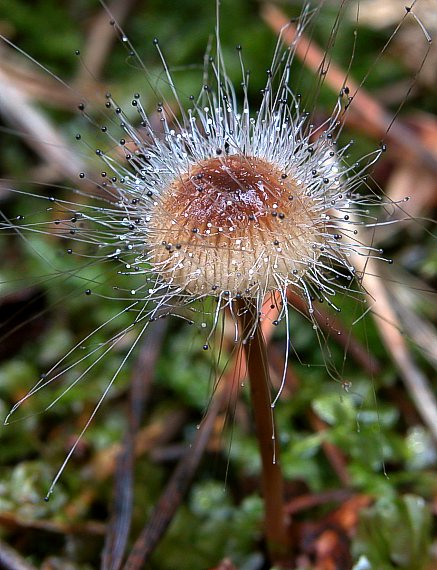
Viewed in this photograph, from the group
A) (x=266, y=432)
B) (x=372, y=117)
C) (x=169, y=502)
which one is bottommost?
(x=169, y=502)

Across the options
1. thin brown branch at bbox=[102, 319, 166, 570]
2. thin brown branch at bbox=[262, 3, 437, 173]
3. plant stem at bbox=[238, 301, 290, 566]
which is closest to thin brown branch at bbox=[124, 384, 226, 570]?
thin brown branch at bbox=[102, 319, 166, 570]

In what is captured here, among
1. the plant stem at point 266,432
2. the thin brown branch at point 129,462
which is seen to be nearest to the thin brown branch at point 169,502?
the thin brown branch at point 129,462

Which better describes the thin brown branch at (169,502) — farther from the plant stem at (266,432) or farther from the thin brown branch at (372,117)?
the thin brown branch at (372,117)

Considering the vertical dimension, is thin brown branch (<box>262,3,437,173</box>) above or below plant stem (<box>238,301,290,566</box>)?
above

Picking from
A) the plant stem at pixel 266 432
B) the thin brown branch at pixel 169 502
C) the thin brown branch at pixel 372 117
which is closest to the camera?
the plant stem at pixel 266 432

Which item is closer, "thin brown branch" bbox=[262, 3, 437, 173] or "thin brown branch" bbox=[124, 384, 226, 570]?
"thin brown branch" bbox=[124, 384, 226, 570]

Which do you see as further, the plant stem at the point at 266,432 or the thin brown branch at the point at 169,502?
the thin brown branch at the point at 169,502

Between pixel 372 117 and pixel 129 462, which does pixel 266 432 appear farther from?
pixel 372 117

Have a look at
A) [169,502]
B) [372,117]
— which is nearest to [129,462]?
[169,502]

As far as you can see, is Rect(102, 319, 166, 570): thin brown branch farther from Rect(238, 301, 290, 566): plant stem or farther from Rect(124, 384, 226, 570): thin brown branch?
Rect(238, 301, 290, 566): plant stem
